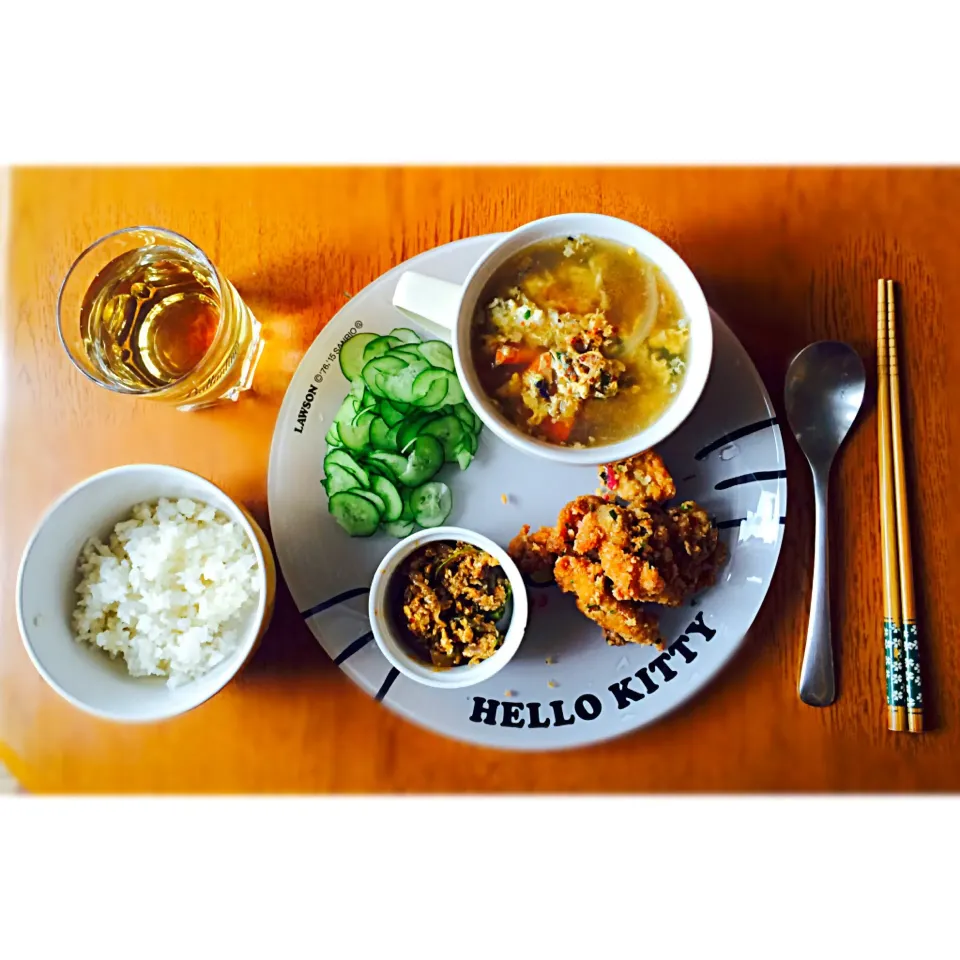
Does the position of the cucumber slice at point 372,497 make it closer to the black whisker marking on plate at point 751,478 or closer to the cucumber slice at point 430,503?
the cucumber slice at point 430,503

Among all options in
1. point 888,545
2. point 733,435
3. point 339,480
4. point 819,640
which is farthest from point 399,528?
point 888,545

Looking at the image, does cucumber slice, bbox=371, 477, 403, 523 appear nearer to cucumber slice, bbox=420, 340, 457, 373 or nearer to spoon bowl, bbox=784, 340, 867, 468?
cucumber slice, bbox=420, 340, 457, 373

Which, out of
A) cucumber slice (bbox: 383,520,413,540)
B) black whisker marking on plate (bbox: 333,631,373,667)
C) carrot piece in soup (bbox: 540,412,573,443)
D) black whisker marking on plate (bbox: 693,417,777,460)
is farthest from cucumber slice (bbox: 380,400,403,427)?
black whisker marking on plate (bbox: 693,417,777,460)

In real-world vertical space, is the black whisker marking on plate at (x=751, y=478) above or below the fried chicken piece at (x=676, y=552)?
above

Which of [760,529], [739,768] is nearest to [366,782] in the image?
[739,768]

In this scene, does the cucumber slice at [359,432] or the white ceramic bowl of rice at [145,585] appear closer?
the white ceramic bowl of rice at [145,585]

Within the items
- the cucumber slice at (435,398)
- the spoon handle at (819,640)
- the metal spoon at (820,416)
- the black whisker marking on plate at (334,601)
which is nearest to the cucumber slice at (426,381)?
the cucumber slice at (435,398)

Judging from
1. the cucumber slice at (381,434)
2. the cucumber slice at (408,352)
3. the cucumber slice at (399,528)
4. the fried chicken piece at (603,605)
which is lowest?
the fried chicken piece at (603,605)
